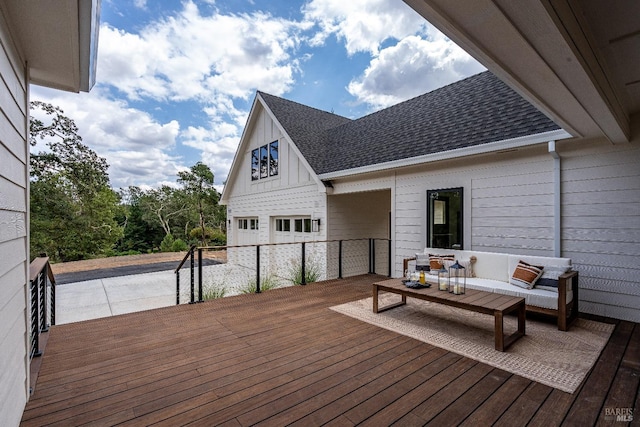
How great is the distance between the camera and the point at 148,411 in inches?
83.0

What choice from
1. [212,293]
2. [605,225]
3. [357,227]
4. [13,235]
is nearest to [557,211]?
[605,225]

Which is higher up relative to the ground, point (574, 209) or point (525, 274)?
point (574, 209)

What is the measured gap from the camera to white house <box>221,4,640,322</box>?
1936 mm

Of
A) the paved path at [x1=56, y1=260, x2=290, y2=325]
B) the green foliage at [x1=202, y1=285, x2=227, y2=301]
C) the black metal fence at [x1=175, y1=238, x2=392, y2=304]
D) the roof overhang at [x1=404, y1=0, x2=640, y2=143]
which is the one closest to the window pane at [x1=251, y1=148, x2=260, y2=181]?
the black metal fence at [x1=175, y1=238, x2=392, y2=304]

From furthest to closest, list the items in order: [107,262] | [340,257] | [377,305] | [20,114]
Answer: [107,262], [340,257], [377,305], [20,114]

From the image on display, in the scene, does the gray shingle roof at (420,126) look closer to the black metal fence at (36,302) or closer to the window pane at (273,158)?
the window pane at (273,158)

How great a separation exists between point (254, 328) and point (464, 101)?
19.9ft

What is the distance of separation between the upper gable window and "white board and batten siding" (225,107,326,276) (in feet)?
0.46

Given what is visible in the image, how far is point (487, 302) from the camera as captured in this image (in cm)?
330

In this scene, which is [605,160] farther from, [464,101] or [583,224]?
[464,101]

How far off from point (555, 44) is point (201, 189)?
58.3ft

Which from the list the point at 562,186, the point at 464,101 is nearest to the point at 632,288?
the point at 562,186

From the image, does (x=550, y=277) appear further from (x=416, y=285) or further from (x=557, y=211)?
(x=416, y=285)

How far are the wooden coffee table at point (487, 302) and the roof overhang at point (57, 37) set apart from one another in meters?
3.95
